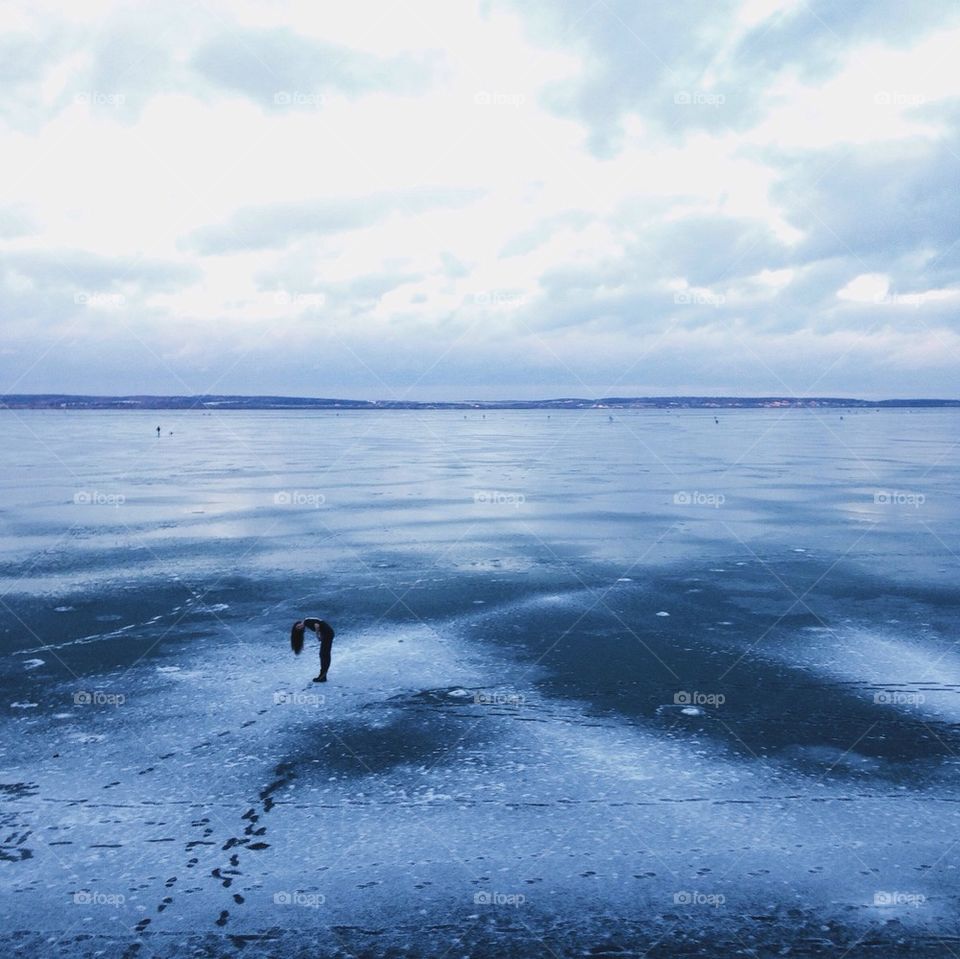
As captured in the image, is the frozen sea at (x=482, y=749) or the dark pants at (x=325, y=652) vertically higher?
the dark pants at (x=325, y=652)

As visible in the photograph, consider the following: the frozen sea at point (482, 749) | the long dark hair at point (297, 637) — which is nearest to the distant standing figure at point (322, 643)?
the long dark hair at point (297, 637)

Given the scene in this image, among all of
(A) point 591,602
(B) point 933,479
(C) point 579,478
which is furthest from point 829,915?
(B) point 933,479

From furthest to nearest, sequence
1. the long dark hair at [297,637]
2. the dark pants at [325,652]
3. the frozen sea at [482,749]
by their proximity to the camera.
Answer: the long dark hair at [297,637] < the dark pants at [325,652] < the frozen sea at [482,749]

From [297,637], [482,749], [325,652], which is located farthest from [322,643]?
[482,749]

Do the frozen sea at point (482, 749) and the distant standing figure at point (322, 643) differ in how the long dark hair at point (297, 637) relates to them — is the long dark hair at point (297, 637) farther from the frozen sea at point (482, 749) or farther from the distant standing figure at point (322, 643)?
the frozen sea at point (482, 749)

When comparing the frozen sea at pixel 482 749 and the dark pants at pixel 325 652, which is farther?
the dark pants at pixel 325 652

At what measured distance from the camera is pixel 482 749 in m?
8.73

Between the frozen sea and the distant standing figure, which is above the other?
the distant standing figure

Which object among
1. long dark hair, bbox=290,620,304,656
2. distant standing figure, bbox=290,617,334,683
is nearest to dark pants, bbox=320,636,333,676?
distant standing figure, bbox=290,617,334,683

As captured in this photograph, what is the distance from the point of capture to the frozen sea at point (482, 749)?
605 cm

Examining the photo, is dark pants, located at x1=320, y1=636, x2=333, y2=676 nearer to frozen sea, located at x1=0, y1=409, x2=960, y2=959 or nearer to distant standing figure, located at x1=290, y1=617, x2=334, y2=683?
distant standing figure, located at x1=290, y1=617, x2=334, y2=683

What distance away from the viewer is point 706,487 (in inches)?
1267

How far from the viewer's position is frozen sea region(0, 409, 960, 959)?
6047 mm

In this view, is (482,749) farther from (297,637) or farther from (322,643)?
(297,637)
